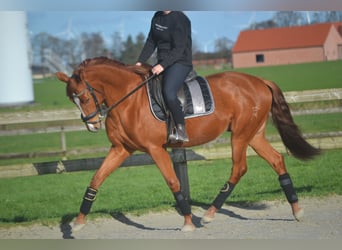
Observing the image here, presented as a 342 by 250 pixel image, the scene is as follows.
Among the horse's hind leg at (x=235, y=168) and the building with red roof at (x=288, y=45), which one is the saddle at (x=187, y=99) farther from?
the building with red roof at (x=288, y=45)

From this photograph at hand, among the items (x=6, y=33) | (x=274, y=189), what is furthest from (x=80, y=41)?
(x=274, y=189)

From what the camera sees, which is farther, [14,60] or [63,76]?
[14,60]

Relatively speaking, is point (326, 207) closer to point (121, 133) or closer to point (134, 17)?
point (121, 133)

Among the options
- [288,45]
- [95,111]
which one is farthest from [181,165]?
[288,45]

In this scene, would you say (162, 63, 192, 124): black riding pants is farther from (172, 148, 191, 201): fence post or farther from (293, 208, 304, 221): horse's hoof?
(293, 208, 304, 221): horse's hoof

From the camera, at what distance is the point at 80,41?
18281 mm

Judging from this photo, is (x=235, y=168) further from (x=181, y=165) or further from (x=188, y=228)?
(x=181, y=165)

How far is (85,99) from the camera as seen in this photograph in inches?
199

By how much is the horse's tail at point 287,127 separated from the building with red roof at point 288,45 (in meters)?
1.59

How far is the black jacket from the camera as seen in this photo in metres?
5.07

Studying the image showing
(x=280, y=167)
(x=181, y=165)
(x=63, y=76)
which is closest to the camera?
(x=63, y=76)

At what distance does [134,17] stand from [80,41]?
1194 centimetres

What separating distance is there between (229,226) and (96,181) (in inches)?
59.3

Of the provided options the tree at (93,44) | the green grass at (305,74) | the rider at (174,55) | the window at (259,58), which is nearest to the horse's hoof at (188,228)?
the rider at (174,55)
